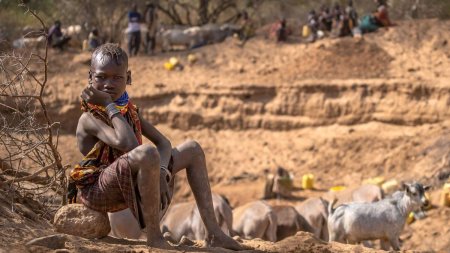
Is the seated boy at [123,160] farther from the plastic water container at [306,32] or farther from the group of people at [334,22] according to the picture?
the plastic water container at [306,32]

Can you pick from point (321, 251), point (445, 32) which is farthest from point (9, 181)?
point (445, 32)

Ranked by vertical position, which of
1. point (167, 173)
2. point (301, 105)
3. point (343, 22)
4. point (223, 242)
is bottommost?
point (301, 105)

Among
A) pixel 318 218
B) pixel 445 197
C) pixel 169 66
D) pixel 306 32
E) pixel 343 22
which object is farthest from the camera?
pixel 306 32

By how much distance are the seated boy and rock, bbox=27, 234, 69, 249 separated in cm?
47

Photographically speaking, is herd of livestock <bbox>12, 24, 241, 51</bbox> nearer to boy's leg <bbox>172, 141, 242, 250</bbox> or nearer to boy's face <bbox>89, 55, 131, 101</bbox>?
boy's leg <bbox>172, 141, 242, 250</bbox>

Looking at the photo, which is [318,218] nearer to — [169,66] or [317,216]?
[317,216]

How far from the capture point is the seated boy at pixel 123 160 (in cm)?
543

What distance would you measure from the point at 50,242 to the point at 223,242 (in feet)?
4.16

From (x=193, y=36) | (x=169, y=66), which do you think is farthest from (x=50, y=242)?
(x=193, y=36)

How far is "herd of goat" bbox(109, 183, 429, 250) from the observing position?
11.5 metres

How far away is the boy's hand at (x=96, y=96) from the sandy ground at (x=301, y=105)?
40.7ft

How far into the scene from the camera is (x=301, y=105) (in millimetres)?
20875

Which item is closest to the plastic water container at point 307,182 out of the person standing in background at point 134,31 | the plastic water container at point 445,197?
the plastic water container at point 445,197

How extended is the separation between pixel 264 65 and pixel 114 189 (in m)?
16.7
